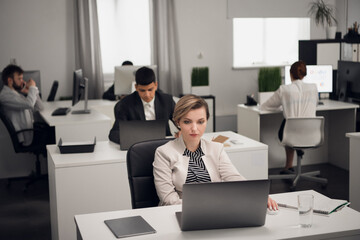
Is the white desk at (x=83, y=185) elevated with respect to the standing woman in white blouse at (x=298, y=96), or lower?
lower

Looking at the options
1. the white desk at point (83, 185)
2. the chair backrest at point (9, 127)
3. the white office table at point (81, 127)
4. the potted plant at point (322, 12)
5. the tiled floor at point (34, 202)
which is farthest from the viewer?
the potted plant at point (322, 12)

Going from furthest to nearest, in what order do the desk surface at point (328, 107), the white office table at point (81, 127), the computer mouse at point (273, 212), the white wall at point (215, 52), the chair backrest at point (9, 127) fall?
the white wall at point (215, 52) < the desk surface at point (328, 107) < the chair backrest at point (9, 127) < the white office table at point (81, 127) < the computer mouse at point (273, 212)

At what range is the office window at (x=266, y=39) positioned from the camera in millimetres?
8758

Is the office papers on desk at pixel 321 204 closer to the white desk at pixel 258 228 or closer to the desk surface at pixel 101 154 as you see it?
the white desk at pixel 258 228

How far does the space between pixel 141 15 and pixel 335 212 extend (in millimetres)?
6286

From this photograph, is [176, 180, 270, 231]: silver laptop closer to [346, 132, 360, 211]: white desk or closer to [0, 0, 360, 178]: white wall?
[346, 132, 360, 211]: white desk

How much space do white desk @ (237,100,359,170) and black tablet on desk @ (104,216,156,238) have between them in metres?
3.55

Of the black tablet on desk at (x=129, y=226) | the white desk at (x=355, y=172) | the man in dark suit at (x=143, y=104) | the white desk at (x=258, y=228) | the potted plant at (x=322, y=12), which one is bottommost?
the white desk at (x=355, y=172)

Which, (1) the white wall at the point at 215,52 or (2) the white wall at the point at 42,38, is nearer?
(2) the white wall at the point at 42,38

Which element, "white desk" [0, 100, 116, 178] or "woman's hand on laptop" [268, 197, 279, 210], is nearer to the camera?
"woman's hand on laptop" [268, 197, 279, 210]

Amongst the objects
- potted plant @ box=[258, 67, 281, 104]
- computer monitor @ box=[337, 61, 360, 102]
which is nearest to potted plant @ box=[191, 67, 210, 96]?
potted plant @ box=[258, 67, 281, 104]

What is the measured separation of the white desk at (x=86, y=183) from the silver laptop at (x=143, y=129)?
0.55ft

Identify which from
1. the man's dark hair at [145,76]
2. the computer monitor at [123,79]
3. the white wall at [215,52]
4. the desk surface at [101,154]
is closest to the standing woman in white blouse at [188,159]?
the desk surface at [101,154]

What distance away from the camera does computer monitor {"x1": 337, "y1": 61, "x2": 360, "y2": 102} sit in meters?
5.57
